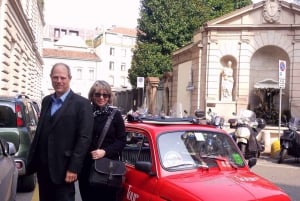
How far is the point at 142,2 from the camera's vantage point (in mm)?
40594

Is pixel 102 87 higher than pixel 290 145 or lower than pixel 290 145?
higher

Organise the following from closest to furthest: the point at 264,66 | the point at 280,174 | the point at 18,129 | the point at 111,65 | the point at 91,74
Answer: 1. the point at 18,129
2. the point at 280,174
3. the point at 264,66
4. the point at 91,74
5. the point at 111,65

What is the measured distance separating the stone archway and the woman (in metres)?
21.0

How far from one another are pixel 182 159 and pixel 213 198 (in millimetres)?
924

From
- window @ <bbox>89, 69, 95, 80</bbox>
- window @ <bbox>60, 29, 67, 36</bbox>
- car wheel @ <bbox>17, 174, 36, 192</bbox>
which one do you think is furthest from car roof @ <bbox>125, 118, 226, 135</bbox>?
window @ <bbox>60, 29, 67, 36</bbox>

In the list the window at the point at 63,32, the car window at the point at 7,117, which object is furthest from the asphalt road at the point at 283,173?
the window at the point at 63,32

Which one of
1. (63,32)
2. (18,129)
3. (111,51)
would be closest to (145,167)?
(18,129)

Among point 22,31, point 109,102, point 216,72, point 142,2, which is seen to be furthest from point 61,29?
point 109,102

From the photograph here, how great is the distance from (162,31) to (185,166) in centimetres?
3437

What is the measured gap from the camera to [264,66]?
85.5 feet

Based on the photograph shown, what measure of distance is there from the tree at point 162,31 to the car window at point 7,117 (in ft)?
98.7

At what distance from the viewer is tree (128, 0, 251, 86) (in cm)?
3878

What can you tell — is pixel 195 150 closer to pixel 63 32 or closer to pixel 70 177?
pixel 70 177

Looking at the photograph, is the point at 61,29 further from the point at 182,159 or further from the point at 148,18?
the point at 182,159
